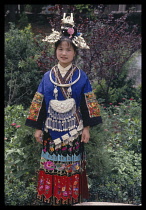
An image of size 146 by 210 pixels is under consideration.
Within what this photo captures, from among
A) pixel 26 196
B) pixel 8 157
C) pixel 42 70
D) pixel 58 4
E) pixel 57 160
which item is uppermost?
pixel 58 4

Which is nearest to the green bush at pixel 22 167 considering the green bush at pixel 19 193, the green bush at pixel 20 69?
the green bush at pixel 19 193

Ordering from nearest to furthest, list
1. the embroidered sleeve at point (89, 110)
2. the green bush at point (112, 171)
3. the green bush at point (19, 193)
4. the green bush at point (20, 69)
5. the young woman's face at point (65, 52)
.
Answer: the young woman's face at point (65, 52)
the embroidered sleeve at point (89, 110)
the green bush at point (19, 193)
the green bush at point (112, 171)
the green bush at point (20, 69)

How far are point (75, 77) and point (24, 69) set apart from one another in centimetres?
315

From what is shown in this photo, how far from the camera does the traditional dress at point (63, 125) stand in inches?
112

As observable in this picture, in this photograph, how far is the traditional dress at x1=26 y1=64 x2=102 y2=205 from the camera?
285 centimetres

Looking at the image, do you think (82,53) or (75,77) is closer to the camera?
(75,77)

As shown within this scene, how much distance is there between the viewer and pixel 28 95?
593cm

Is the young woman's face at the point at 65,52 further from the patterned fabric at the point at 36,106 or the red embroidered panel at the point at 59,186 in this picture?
the red embroidered panel at the point at 59,186

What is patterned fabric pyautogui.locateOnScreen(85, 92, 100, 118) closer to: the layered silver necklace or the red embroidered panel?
the layered silver necklace

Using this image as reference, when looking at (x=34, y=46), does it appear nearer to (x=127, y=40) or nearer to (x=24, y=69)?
(x=24, y=69)

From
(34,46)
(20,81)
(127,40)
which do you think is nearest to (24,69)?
(20,81)

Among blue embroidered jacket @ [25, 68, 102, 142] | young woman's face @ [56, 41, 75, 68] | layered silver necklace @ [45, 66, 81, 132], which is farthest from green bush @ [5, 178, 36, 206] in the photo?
young woman's face @ [56, 41, 75, 68]

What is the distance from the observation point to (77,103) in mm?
2910

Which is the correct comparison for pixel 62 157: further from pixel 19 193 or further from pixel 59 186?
pixel 19 193
